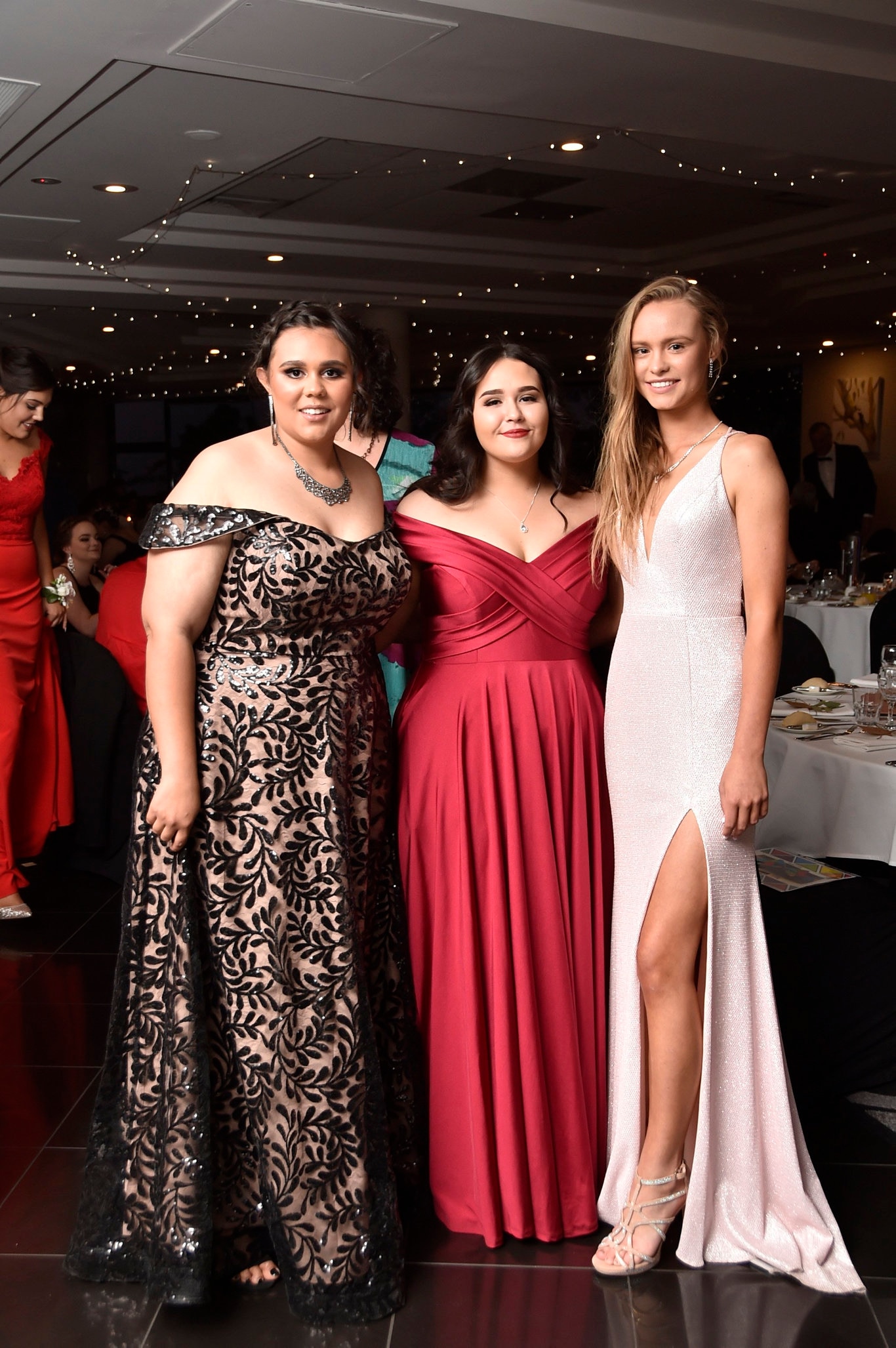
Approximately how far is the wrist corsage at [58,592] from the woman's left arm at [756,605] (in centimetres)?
354

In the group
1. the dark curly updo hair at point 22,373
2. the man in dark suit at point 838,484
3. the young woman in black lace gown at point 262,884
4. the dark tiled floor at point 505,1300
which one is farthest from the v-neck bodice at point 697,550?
the man in dark suit at point 838,484

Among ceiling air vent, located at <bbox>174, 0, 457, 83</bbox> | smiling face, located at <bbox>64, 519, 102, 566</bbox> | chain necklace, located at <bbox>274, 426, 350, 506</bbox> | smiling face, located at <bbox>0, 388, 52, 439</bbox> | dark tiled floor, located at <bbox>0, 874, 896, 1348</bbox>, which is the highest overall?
ceiling air vent, located at <bbox>174, 0, 457, 83</bbox>

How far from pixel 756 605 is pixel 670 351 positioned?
49 centimetres

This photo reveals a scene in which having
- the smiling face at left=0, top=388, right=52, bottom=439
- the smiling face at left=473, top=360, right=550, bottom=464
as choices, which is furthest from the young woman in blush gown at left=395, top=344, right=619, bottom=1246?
the smiling face at left=0, top=388, right=52, bottom=439

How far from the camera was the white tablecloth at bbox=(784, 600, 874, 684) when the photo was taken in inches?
265

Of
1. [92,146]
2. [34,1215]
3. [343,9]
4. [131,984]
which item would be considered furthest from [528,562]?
[92,146]

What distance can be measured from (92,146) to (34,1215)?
5.86 m

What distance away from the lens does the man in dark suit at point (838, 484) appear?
11906 mm

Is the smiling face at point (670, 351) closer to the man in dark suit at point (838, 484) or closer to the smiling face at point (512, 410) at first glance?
the smiling face at point (512, 410)

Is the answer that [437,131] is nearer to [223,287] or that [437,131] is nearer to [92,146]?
[92,146]

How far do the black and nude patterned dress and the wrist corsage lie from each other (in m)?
2.99

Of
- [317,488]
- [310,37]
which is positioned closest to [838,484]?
[310,37]

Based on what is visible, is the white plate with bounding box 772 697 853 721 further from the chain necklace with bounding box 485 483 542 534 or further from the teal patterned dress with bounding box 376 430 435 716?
the chain necklace with bounding box 485 483 542 534

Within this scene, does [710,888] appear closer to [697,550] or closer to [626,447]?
[697,550]
